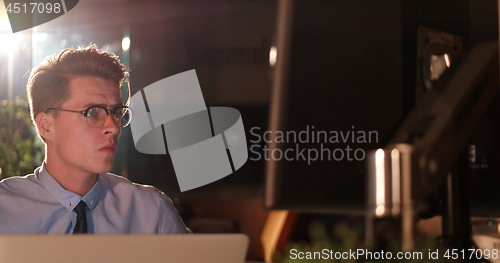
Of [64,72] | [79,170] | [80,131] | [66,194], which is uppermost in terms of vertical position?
[64,72]

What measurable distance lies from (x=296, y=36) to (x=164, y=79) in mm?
1202

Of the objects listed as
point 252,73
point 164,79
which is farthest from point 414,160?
point 164,79

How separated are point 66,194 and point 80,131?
30cm

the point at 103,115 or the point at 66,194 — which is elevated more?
the point at 103,115

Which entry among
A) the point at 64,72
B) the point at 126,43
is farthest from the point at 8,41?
the point at 126,43

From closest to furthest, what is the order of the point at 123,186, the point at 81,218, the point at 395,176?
the point at 395,176
the point at 81,218
the point at 123,186

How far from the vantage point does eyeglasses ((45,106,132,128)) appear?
2.14 m

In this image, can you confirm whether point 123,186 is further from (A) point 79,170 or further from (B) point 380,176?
(B) point 380,176

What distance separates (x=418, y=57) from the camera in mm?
1533

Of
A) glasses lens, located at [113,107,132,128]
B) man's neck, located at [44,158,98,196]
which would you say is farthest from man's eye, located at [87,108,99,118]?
man's neck, located at [44,158,98,196]

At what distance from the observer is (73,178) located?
2.09 m

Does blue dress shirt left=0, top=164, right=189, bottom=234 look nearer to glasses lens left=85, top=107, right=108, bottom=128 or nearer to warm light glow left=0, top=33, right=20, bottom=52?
glasses lens left=85, top=107, right=108, bottom=128

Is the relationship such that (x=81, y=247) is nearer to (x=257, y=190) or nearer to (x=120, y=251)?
(x=120, y=251)

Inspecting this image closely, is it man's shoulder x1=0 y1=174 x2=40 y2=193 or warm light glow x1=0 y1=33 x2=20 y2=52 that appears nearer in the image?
man's shoulder x1=0 y1=174 x2=40 y2=193
